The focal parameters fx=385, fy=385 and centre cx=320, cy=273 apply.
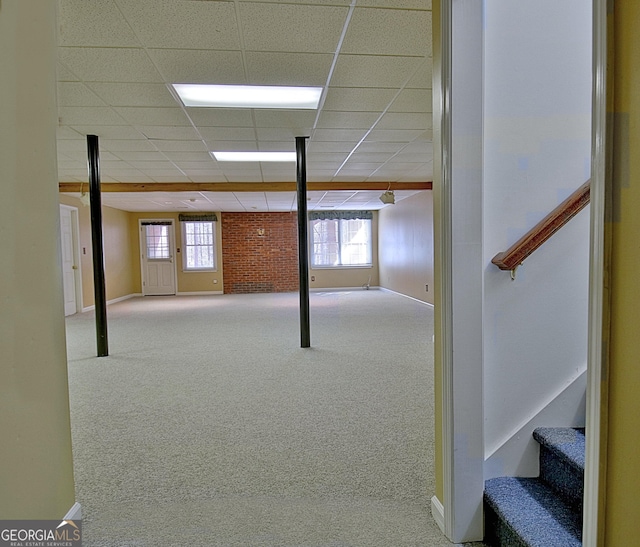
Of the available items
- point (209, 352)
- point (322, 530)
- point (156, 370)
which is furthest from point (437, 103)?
point (209, 352)

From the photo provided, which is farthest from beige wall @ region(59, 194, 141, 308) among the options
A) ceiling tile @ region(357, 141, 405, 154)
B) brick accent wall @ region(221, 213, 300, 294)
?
ceiling tile @ region(357, 141, 405, 154)

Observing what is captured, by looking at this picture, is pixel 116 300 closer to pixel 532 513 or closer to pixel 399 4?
pixel 399 4

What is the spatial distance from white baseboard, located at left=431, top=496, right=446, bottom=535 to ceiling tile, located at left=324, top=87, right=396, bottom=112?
2.90 metres

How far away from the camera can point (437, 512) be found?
4.97ft

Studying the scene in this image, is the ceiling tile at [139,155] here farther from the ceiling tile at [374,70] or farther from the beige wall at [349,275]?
the beige wall at [349,275]

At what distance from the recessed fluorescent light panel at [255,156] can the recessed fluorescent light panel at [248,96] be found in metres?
1.73

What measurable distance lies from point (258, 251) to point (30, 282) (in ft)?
33.6

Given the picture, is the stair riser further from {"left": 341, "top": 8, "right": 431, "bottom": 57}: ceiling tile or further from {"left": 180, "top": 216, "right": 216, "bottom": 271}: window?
{"left": 180, "top": 216, "right": 216, "bottom": 271}: window

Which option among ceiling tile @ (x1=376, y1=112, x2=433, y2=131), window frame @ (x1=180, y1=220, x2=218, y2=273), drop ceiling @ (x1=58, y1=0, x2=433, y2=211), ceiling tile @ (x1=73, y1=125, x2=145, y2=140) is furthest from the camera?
window frame @ (x1=180, y1=220, x2=218, y2=273)

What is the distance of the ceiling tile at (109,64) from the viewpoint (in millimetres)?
2469

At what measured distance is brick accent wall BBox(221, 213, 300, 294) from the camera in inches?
444

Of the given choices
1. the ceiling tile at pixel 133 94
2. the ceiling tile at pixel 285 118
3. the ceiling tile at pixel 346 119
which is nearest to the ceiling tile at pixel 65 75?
the ceiling tile at pixel 133 94

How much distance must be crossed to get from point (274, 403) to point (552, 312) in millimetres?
1999

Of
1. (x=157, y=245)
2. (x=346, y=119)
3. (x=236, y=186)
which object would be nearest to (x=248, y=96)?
(x=346, y=119)
